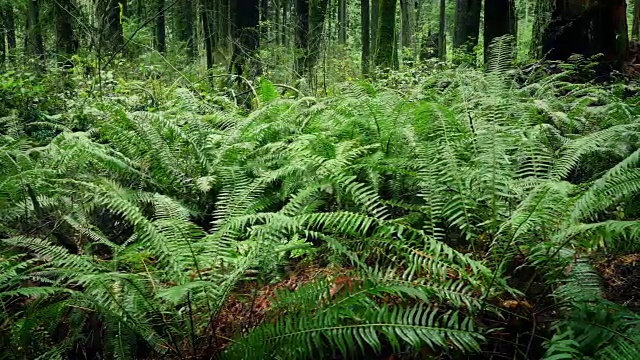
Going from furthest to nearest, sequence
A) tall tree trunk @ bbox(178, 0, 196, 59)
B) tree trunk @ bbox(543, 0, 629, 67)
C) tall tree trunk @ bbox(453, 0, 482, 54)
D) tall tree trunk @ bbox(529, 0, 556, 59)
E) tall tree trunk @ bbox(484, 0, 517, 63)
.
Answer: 1. tall tree trunk @ bbox(178, 0, 196, 59)
2. tall tree trunk @ bbox(453, 0, 482, 54)
3. tall tree trunk @ bbox(484, 0, 517, 63)
4. tall tree trunk @ bbox(529, 0, 556, 59)
5. tree trunk @ bbox(543, 0, 629, 67)

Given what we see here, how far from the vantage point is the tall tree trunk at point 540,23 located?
20.7 feet

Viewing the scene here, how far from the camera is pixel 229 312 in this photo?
2.13 metres

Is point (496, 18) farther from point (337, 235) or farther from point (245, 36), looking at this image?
point (337, 235)

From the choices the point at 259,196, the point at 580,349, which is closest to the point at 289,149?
the point at 259,196

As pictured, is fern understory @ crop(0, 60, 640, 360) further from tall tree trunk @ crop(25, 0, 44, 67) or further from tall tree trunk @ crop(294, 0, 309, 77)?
tall tree trunk @ crop(25, 0, 44, 67)

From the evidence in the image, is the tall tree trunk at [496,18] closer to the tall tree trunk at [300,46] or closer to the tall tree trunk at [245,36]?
the tall tree trunk at [300,46]

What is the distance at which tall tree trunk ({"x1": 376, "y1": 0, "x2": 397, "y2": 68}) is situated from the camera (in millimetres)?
7926

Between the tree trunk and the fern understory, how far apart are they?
109 inches

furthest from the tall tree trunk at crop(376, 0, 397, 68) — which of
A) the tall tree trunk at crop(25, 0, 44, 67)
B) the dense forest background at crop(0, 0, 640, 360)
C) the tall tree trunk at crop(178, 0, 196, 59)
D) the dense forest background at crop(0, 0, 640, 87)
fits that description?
the tall tree trunk at crop(178, 0, 196, 59)

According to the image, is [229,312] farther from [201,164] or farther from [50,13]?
[50,13]

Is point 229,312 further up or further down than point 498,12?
further down

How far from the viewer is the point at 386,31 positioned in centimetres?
791

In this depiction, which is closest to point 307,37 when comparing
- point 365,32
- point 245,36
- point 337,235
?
point 245,36

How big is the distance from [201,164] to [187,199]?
31 centimetres
